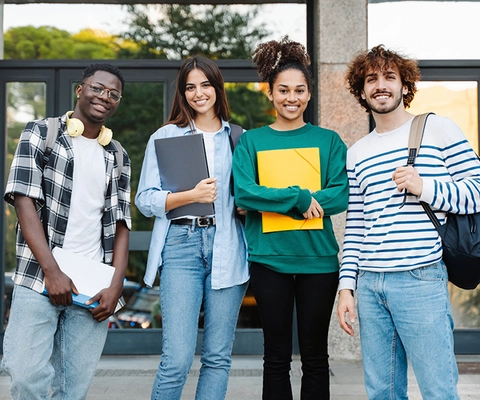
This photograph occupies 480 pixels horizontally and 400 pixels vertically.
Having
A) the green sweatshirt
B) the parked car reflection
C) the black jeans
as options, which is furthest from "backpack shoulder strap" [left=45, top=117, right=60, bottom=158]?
the parked car reflection

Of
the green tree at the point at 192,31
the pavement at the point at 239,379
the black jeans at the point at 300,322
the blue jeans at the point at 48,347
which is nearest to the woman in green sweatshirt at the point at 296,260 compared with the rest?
the black jeans at the point at 300,322

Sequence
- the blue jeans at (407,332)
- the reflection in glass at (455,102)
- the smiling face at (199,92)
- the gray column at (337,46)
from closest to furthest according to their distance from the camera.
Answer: the blue jeans at (407,332)
the smiling face at (199,92)
the gray column at (337,46)
the reflection in glass at (455,102)

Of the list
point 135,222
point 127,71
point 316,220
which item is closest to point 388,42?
point 127,71

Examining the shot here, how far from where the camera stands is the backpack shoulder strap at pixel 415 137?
2910 millimetres

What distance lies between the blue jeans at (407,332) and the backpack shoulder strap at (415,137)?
49 centimetres

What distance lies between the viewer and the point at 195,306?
3.41 metres

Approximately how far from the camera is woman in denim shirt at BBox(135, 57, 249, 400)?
11.1 ft

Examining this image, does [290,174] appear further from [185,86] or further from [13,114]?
[13,114]

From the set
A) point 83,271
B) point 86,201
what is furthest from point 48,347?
point 86,201

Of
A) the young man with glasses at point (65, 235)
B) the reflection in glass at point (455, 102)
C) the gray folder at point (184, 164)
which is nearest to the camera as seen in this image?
the young man with glasses at point (65, 235)

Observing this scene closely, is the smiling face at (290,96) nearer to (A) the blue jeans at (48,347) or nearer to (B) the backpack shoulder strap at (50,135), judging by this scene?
(B) the backpack shoulder strap at (50,135)

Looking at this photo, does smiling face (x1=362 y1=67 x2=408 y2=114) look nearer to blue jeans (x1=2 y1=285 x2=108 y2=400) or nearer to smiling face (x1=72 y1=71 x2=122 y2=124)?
smiling face (x1=72 y1=71 x2=122 y2=124)

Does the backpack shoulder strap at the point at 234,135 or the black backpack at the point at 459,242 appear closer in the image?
the black backpack at the point at 459,242

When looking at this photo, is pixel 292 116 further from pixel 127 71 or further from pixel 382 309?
pixel 127 71
